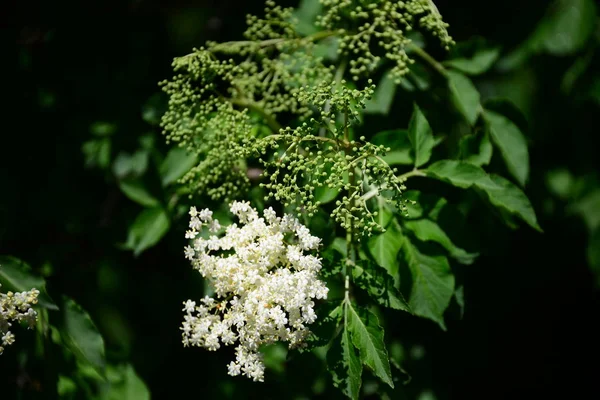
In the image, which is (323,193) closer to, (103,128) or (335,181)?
(335,181)

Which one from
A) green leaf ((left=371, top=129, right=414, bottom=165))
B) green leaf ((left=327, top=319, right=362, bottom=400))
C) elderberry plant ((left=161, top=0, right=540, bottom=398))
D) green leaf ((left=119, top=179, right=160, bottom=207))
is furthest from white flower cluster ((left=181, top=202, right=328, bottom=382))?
green leaf ((left=119, top=179, right=160, bottom=207))

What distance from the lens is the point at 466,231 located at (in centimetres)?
194

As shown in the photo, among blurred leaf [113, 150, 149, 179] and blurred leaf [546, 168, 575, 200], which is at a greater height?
blurred leaf [113, 150, 149, 179]

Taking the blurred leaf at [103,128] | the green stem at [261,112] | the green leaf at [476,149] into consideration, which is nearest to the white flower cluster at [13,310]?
the green stem at [261,112]

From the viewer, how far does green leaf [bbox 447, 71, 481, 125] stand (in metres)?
2.10

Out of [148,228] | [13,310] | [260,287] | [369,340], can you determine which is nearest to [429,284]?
[369,340]

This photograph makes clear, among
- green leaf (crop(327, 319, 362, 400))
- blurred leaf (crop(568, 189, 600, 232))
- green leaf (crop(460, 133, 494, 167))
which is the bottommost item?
blurred leaf (crop(568, 189, 600, 232))

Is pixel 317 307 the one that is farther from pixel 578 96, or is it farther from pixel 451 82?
pixel 578 96

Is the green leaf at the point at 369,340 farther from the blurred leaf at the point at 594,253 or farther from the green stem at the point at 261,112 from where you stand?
the blurred leaf at the point at 594,253

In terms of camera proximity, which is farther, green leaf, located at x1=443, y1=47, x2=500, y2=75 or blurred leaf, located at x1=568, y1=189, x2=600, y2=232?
blurred leaf, located at x1=568, y1=189, x2=600, y2=232

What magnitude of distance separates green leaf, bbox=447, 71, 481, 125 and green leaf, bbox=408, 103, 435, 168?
243 millimetres

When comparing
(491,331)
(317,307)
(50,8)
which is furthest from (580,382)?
(50,8)

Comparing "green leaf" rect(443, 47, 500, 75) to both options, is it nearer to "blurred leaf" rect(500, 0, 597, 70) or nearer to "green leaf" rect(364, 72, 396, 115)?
"green leaf" rect(364, 72, 396, 115)

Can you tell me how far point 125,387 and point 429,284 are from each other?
4.85 feet
